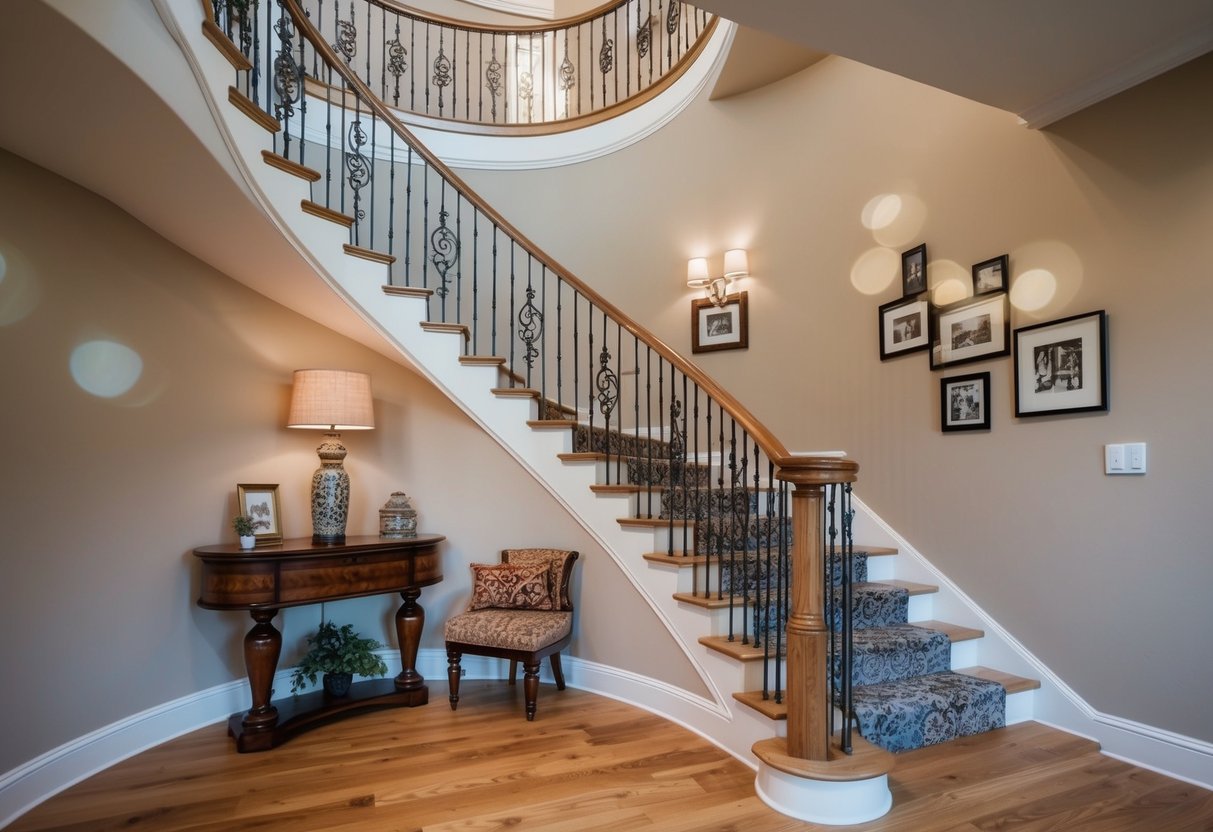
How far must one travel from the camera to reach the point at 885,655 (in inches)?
108

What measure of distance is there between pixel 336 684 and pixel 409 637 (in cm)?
39

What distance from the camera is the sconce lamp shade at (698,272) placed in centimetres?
435

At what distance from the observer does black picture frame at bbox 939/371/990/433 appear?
294 centimetres

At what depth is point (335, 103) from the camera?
14.3 feet

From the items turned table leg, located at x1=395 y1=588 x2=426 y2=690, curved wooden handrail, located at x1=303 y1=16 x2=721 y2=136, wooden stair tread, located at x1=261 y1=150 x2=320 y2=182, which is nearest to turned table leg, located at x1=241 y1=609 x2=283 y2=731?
turned table leg, located at x1=395 y1=588 x2=426 y2=690

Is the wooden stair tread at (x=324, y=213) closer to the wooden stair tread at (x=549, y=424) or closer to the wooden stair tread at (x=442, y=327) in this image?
the wooden stair tread at (x=442, y=327)

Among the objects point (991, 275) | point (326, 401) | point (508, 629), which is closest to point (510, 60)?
point (326, 401)

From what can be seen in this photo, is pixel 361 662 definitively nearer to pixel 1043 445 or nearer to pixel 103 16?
pixel 103 16

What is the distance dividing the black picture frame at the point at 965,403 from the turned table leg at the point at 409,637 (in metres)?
2.67

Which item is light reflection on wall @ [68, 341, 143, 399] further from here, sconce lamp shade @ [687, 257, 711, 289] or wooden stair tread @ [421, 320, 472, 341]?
sconce lamp shade @ [687, 257, 711, 289]

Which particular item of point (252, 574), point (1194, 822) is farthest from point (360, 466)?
point (1194, 822)

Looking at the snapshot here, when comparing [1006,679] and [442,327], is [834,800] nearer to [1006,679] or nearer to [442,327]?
[1006,679]

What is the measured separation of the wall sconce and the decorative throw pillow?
81.2 inches

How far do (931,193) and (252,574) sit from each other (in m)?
3.52
